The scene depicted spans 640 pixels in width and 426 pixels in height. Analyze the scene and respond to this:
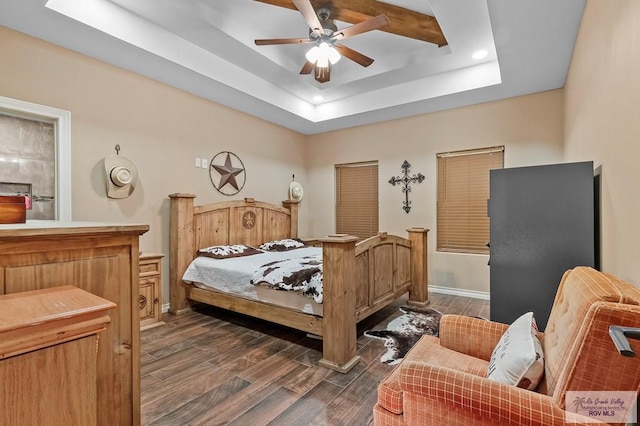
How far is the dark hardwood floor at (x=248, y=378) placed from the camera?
1843 mm

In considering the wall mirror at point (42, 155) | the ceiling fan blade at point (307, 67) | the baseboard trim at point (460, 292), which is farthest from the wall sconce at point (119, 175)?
the baseboard trim at point (460, 292)

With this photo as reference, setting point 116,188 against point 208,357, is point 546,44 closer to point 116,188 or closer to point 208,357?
point 208,357

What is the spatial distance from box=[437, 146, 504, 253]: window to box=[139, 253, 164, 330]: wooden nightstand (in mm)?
3733

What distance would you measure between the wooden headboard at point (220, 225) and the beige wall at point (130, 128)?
0.67 feet

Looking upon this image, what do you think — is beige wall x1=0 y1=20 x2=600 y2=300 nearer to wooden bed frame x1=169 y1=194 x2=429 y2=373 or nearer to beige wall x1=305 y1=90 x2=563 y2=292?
beige wall x1=305 y1=90 x2=563 y2=292

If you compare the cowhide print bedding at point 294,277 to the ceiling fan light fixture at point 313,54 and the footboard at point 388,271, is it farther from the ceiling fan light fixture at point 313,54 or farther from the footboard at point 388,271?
the ceiling fan light fixture at point 313,54

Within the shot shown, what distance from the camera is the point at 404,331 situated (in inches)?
120

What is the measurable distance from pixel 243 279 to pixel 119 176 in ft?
5.57

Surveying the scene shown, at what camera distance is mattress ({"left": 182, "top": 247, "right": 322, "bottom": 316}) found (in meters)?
2.69

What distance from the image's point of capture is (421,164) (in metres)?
4.61

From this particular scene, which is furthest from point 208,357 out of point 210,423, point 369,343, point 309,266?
point 369,343

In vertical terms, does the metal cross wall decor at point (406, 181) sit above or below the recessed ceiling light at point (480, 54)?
below

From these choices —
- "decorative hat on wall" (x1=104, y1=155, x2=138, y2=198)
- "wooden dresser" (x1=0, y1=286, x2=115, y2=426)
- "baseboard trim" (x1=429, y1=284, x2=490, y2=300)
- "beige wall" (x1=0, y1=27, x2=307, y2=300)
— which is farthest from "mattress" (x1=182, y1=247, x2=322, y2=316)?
"baseboard trim" (x1=429, y1=284, x2=490, y2=300)

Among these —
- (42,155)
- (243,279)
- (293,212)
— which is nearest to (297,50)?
(293,212)
